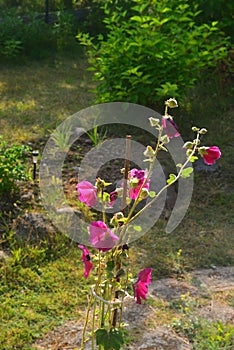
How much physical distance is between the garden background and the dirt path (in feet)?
0.06

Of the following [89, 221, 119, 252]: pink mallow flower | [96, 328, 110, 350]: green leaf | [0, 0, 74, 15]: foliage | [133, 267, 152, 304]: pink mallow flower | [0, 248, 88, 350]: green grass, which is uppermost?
[89, 221, 119, 252]: pink mallow flower

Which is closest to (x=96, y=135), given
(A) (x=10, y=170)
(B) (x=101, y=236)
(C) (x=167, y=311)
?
(A) (x=10, y=170)

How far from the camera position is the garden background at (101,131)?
335 centimetres

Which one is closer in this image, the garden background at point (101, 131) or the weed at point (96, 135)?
the garden background at point (101, 131)

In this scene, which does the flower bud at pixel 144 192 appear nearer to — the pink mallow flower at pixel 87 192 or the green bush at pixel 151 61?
the pink mallow flower at pixel 87 192

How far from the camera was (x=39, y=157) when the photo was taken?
16.0ft

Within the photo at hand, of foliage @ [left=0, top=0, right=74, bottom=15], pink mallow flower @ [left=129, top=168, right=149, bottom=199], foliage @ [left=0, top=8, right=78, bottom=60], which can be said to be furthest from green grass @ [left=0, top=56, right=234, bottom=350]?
foliage @ [left=0, top=0, right=74, bottom=15]

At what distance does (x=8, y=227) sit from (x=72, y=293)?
73cm

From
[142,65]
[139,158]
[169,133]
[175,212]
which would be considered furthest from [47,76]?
[169,133]

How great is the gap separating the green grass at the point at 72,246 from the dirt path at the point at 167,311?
0.18ft

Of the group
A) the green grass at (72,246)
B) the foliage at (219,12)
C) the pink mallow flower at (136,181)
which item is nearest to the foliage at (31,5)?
the green grass at (72,246)

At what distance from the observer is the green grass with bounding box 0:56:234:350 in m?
3.29

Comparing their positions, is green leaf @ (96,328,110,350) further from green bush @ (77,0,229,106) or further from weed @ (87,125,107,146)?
green bush @ (77,0,229,106)

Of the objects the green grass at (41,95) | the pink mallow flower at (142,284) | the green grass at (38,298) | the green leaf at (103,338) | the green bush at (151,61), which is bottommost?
the green grass at (41,95)
